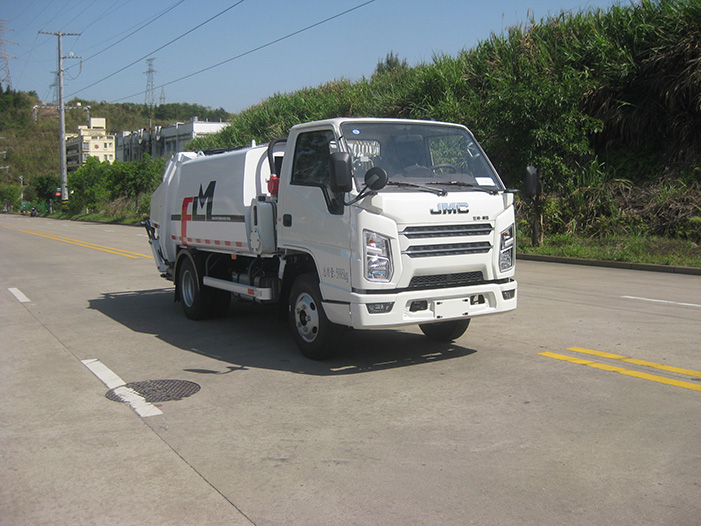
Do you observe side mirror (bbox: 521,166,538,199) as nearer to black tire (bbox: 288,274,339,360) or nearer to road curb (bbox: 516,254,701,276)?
black tire (bbox: 288,274,339,360)

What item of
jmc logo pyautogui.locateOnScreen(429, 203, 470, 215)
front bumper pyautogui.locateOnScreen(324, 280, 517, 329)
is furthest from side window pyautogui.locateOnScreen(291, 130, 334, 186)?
front bumper pyautogui.locateOnScreen(324, 280, 517, 329)

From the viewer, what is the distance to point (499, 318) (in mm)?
9734

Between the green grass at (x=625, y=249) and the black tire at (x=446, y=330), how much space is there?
10.1 m

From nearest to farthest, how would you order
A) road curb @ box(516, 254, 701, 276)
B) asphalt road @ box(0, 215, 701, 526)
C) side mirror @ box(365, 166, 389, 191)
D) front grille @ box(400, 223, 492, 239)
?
asphalt road @ box(0, 215, 701, 526) → side mirror @ box(365, 166, 389, 191) → front grille @ box(400, 223, 492, 239) → road curb @ box(516, 254, 701, 276)

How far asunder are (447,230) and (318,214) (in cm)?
131

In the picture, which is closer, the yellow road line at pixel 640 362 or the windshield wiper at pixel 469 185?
the yellow road line at pixel 640 362

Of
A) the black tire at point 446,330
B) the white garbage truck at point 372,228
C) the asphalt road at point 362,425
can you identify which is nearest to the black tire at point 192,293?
the asphalt road at point 362,425

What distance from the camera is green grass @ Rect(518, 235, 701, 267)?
659 inches

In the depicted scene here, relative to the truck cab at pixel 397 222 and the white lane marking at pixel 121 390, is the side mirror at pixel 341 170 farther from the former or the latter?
the white lane marking at pixel 121 390

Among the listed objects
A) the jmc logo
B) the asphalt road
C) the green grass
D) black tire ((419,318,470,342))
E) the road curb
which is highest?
the jmc logo

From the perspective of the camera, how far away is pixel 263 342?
859 cm

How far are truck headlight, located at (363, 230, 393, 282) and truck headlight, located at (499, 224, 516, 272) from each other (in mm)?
1388

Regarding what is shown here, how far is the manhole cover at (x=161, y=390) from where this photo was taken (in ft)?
20.6

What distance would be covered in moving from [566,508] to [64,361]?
5.94 metres
